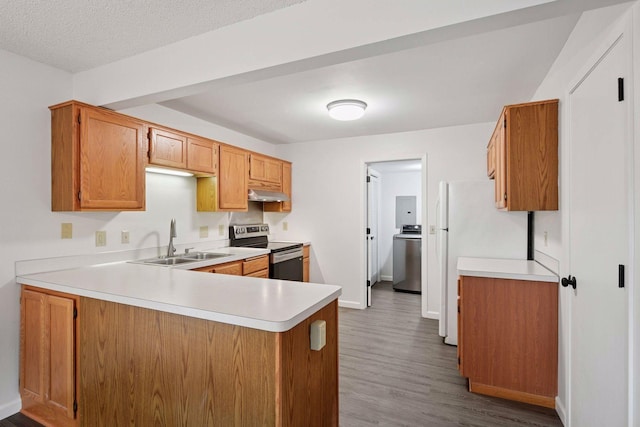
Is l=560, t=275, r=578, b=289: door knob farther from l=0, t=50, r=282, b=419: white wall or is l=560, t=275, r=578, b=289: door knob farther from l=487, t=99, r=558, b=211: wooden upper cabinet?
l=0, t=50, r=282, b=419: white wall

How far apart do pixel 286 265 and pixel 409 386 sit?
205 centimetres

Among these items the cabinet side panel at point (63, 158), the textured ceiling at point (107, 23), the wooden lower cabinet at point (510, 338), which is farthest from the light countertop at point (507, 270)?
the cabinet side panel at point (63, 158)

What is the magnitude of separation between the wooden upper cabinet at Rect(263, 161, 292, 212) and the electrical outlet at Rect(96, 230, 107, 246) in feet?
7.88

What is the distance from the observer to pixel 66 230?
2.36m

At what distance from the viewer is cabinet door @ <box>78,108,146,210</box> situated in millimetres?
2184

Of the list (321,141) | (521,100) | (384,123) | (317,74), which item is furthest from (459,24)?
(321,141)

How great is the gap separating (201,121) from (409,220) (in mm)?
4630

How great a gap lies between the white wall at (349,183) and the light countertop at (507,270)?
4.52ft

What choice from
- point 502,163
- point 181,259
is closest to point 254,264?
point 181,259

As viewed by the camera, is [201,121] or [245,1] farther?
[201,121]

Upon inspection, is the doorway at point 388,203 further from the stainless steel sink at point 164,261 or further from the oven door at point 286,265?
the stainless steel sink at point 164,261

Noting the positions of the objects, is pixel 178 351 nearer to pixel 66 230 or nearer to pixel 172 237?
Result: pixel 66 230

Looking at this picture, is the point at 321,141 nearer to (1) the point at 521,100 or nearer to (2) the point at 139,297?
(1) the point at 521,100

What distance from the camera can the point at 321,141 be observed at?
468 cm
